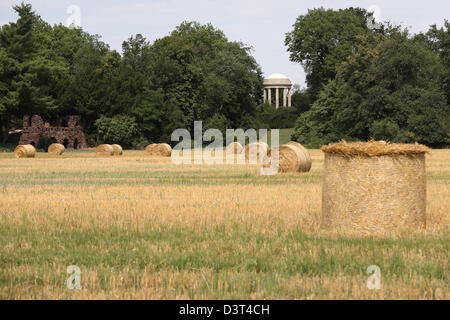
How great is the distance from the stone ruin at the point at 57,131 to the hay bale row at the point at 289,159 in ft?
141

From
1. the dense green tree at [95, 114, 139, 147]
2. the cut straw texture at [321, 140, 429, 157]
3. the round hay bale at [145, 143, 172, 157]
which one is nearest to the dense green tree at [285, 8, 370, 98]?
the dense green tree at [95, 114, 139, 147]

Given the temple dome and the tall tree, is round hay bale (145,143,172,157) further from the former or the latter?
the temple dome

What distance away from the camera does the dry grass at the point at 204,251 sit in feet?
22.1

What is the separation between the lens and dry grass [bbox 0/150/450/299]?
674 centimetres

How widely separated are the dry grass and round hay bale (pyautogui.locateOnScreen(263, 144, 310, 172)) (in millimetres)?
10038

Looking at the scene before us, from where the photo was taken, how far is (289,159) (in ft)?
84.8

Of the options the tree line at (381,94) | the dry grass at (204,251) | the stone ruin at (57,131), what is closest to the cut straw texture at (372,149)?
the dry grass at (204,251)

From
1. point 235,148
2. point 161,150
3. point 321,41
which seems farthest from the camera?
point 321,41

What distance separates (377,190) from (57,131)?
58679mm

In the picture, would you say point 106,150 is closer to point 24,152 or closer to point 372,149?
point 24,152

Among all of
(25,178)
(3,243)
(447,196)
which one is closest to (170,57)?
(25,178)

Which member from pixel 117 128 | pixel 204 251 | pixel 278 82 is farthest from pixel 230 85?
pixel 204 251
